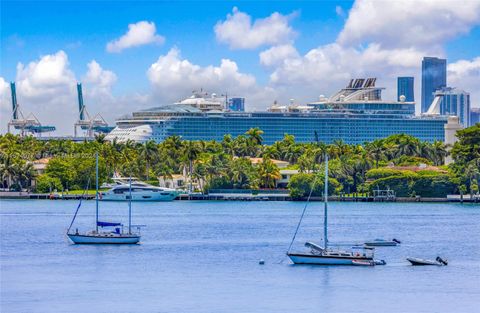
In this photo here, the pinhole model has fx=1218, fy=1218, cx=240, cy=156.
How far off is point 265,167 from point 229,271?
8160cm

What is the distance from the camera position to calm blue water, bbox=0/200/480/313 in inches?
1802

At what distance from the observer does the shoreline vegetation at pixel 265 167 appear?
129875 millimetres

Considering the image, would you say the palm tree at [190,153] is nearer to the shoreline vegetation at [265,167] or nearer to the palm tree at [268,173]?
the shoreline vegetation at [265,167]

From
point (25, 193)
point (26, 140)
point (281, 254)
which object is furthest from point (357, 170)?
point (281, 254)

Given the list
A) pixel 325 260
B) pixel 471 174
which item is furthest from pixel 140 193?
pixel 325 260

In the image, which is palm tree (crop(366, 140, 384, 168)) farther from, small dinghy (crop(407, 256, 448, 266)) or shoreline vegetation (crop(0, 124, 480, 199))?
small dinghy (crop(407, 256, 448, 266))

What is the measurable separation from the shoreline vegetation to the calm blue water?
3742cm

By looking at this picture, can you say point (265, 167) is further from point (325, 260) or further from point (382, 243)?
point (325, 260)

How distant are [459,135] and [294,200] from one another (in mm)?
21598

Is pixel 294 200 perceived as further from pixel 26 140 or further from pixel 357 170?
pixel 26 140

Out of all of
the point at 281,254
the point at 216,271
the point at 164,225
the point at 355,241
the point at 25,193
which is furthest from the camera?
the point at 25,193

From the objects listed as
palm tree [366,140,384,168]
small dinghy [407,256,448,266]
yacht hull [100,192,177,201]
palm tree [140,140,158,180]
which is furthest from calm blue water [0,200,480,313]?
palm tree [140,140,158,180]

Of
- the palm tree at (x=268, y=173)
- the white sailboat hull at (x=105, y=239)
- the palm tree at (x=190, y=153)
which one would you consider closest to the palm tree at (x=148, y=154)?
the palm tree at (x=190, y=153)

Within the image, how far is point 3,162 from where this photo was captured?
14012 centimetres
